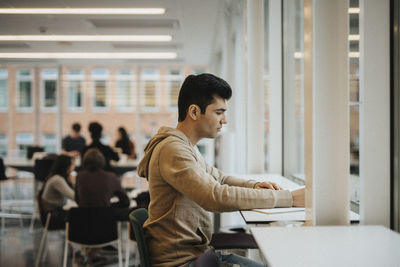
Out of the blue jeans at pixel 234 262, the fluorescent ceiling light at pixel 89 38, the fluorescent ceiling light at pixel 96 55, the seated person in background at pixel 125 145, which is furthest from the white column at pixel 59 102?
the blue jeans at pixel 234 262

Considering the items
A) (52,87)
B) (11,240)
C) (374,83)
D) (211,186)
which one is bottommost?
(11,240)

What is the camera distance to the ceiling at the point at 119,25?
4914 millimetres

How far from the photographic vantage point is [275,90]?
3.57 meters

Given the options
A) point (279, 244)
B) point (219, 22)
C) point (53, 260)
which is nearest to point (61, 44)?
point (219, 22)

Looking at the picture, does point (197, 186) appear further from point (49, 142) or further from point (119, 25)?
point (49, 142)

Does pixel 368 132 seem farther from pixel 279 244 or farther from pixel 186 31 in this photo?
pixel 186 31

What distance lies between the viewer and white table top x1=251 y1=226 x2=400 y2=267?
1.21m

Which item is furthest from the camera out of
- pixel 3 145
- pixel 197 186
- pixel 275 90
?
pixel 3 145

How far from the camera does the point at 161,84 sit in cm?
995

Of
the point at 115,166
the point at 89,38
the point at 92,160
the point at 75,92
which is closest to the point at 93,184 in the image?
the point at 92,160

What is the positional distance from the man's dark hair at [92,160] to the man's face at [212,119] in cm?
222

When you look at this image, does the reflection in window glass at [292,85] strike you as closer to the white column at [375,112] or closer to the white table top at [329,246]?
the white column at [375,112]

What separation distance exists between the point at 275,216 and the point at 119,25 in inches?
191

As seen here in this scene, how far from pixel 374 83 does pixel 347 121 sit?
0.19m
